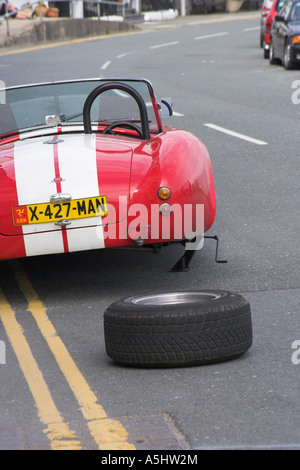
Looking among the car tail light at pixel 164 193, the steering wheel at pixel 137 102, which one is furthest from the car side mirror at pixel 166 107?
the car tail light at pixel 164 193

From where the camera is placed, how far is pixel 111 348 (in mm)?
4410

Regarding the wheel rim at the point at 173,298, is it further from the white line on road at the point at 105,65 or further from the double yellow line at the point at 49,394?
the white line on road at the point at 105,65

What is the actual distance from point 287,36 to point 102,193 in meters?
15.5

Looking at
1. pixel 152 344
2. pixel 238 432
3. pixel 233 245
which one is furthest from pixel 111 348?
pixel 233 245

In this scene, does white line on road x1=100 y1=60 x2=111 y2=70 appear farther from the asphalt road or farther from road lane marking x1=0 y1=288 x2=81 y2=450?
road lane marking x1=0 y1=288 x2=81 y2=450

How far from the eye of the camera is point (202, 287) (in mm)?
5703

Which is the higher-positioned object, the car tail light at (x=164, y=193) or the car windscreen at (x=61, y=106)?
the car windscreen at (x=61, y=106)

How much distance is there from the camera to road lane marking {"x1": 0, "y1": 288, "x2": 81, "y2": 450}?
11.7ft

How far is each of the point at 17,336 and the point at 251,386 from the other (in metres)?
1.52

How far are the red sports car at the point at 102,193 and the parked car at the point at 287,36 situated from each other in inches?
567

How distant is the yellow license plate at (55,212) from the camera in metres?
5.34

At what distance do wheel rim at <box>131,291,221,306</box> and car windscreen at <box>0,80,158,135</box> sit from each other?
2190 mm

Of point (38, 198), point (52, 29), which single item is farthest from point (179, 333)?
point (52, 29)
